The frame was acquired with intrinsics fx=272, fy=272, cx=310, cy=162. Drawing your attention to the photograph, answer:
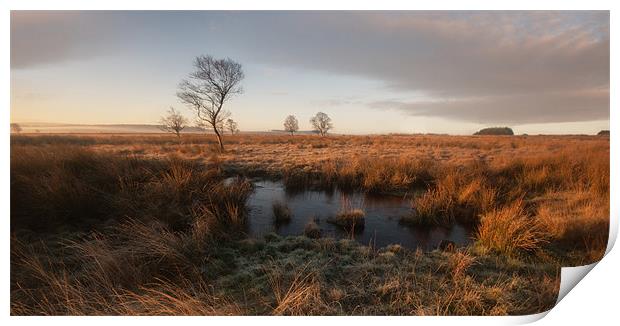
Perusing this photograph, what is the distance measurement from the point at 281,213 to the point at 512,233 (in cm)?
303

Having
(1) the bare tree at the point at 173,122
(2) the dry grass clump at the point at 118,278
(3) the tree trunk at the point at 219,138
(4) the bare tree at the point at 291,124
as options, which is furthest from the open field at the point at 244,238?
(4) the bare tree at the point at 291,124

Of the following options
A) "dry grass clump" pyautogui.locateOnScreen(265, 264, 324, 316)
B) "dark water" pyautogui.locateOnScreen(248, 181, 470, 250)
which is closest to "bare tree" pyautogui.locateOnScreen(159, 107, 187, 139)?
"dark water" pyautogui.locateOnScreen(248, 181, 470, 250)

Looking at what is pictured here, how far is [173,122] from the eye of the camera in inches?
151

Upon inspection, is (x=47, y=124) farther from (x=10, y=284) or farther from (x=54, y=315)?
(x=54, y=315)

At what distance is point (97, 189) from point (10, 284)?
1.35m

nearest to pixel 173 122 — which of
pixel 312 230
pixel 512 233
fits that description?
pixel 312 230

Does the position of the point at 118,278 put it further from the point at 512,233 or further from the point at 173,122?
the point at 512,233

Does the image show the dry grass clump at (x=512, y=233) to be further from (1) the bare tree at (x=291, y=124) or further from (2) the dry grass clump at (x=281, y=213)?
(1) the bare tree at (x=291, y=124)

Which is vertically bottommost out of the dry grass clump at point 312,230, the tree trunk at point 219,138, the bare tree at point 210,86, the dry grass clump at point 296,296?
the dry grass clump at point 296,296

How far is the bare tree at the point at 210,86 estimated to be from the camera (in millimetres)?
3613

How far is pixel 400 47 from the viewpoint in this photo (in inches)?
145

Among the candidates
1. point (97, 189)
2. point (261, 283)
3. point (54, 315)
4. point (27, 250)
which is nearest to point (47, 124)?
point (97, 189)

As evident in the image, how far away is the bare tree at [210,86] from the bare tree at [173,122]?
203mm

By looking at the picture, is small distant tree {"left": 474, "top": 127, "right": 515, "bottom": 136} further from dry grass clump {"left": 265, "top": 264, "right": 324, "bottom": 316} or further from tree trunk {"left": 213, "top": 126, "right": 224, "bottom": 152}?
tree trunk {"left": 213, "top": 126, "right": 224, "bottom": 152}
